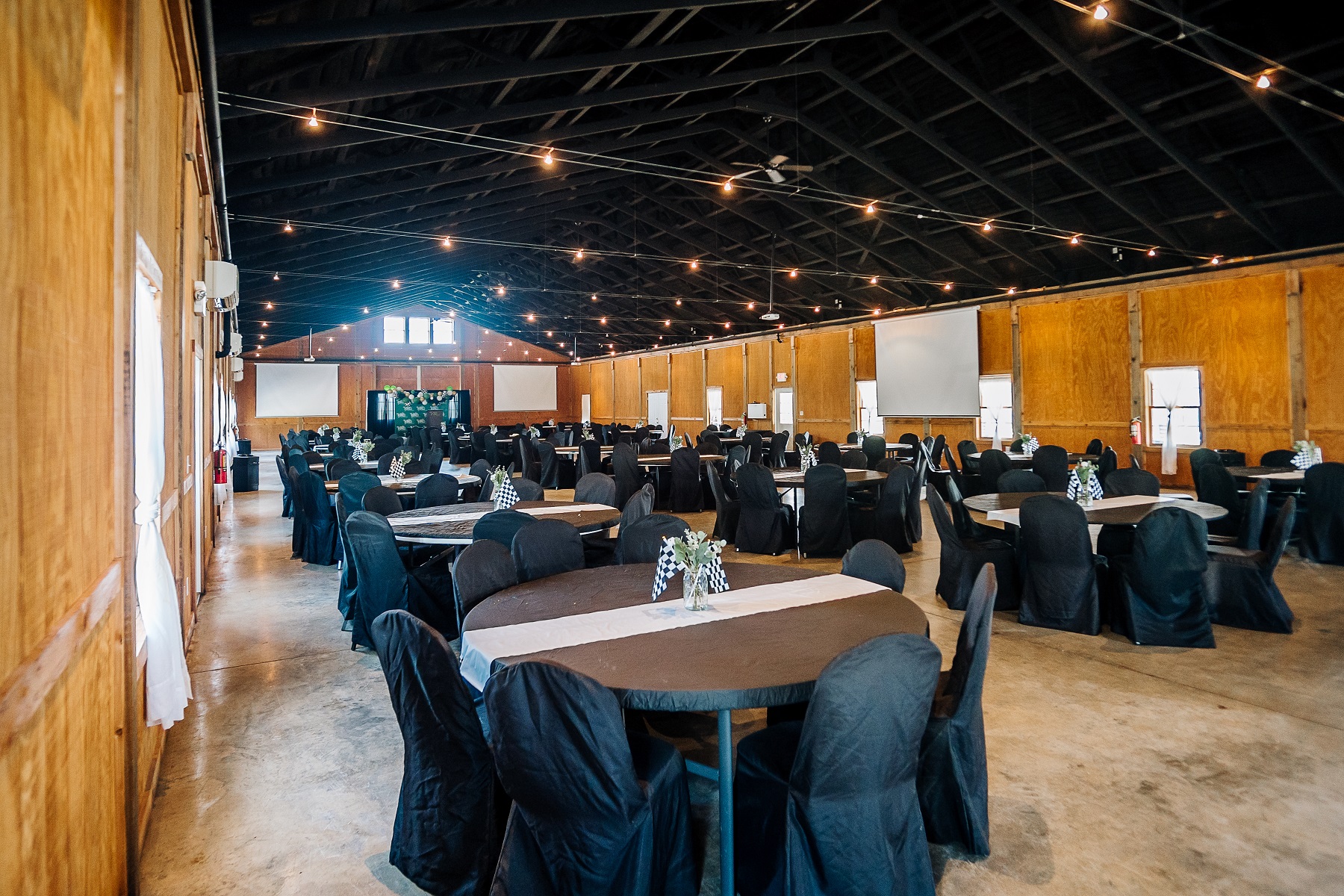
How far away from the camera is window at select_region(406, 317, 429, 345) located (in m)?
27.4

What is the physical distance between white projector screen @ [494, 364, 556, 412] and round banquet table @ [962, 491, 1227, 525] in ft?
82.7

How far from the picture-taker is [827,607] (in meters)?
2.67

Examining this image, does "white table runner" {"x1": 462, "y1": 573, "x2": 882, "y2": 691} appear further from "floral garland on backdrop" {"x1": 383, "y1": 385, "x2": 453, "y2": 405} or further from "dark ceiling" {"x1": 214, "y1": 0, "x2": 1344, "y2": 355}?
"floral garland on backdrop" {"x1": 383, "y1": 385, "x2": 453, "y2": 405}

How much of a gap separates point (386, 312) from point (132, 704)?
87.9ft

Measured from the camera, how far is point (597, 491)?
611 centimetres

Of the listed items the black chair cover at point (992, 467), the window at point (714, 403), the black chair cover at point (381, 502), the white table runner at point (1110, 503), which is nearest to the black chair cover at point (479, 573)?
the black chair cover at point (381, 502)

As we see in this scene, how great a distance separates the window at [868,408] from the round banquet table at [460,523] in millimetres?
12402

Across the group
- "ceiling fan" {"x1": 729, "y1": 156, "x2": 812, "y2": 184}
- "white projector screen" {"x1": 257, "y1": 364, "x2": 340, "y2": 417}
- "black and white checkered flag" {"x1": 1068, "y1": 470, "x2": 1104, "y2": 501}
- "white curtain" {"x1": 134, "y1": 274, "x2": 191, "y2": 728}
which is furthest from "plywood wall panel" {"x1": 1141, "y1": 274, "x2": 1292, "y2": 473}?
"white projector screen" {"x1": 257, "y1": 364, "x2": 340, "y2": 417}

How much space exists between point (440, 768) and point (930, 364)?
48.1ft

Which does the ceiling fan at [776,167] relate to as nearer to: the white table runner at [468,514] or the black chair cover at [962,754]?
the white table runner at [468,514]

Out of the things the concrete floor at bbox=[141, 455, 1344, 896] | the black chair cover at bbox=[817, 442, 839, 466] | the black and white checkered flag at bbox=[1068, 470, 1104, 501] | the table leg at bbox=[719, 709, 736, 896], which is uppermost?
the black chair cover at bbox=[817, 442, 839, 466]

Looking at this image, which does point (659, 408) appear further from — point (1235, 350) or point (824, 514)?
point (824, 514)

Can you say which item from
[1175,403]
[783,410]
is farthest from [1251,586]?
[783,410]

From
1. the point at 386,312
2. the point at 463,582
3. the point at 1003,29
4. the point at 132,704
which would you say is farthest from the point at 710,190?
the point at 386,312
